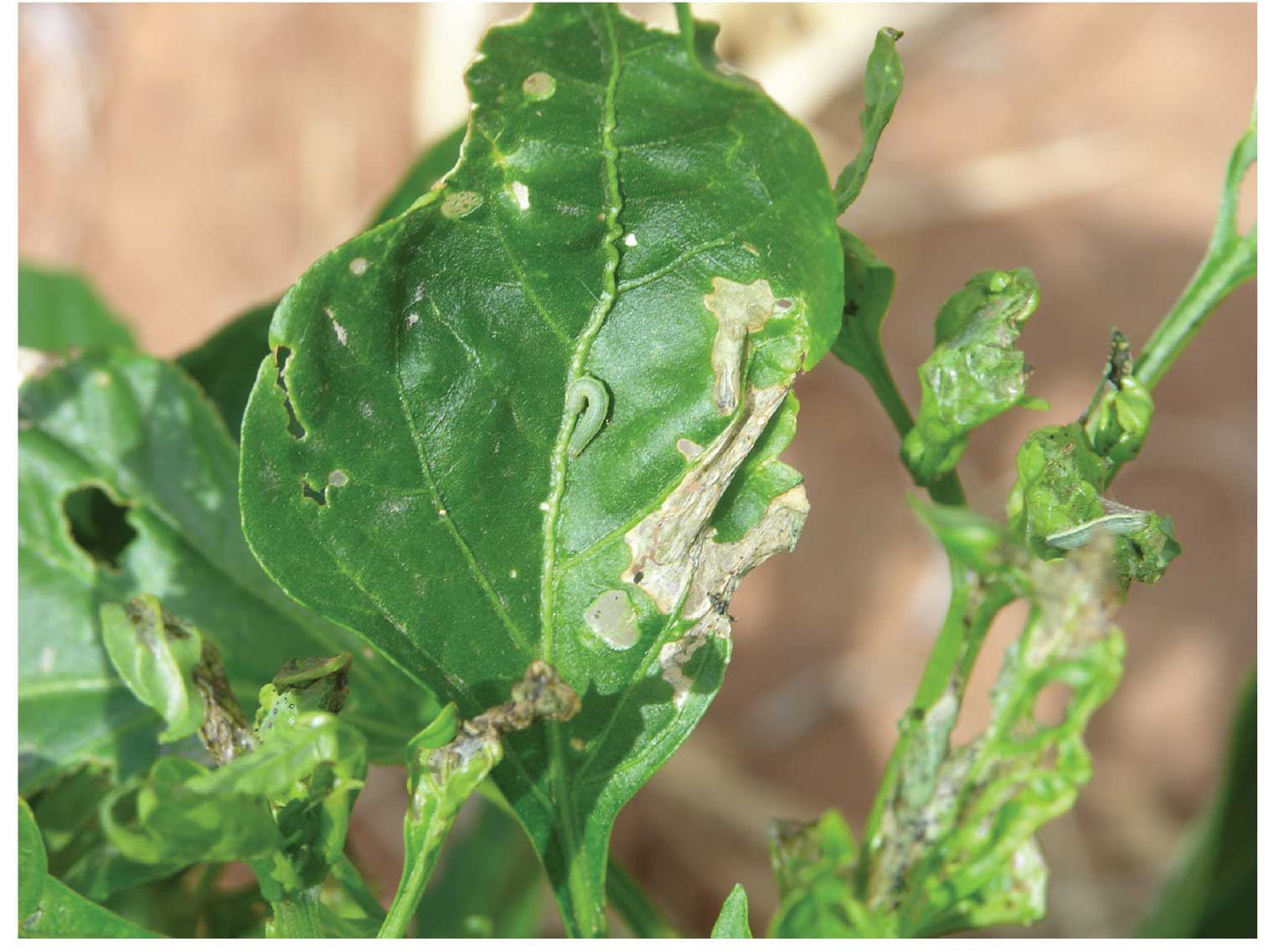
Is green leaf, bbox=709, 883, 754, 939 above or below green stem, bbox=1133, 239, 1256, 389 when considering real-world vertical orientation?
below

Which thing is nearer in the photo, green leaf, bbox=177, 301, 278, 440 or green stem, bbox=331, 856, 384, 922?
green stem, bbox=331, 856, 384, 922

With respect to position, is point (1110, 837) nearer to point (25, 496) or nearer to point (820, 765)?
point (820, 765)

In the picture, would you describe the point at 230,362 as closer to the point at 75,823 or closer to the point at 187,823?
the point at 75,823

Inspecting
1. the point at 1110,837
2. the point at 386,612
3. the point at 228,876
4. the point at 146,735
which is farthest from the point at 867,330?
the point at 1110,837

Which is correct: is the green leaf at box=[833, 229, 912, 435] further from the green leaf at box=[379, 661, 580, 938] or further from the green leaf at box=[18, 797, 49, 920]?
the green leaf at box=[18, 797, 49, 920]

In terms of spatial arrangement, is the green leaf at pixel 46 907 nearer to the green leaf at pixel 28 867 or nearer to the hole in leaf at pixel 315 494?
the green leaf at pixel 28 867

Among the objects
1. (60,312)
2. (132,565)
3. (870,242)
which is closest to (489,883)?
(132,565)

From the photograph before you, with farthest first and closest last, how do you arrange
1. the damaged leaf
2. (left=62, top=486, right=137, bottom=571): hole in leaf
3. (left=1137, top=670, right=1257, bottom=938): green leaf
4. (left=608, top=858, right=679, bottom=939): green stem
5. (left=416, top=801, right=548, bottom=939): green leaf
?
(left=416, top=801, right=548, bottom=939): green leaf, (left=1137, top=670, right=1257, bottom=938): green leaf, (left=62, top=486, right=137, bottom=571): hole in leaf, (left=608, top=858, right=679, bottom=939): green stem, the damaged leaf

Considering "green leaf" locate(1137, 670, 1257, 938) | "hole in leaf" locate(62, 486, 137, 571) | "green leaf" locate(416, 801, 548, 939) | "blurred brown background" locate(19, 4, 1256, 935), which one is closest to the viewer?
"hole in leaf" locate(62, 486, 137, 571)

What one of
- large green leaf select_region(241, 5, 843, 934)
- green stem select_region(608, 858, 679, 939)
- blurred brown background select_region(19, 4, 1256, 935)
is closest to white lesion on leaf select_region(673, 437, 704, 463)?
large green leaf select_region(241, 5, 843, 934)
